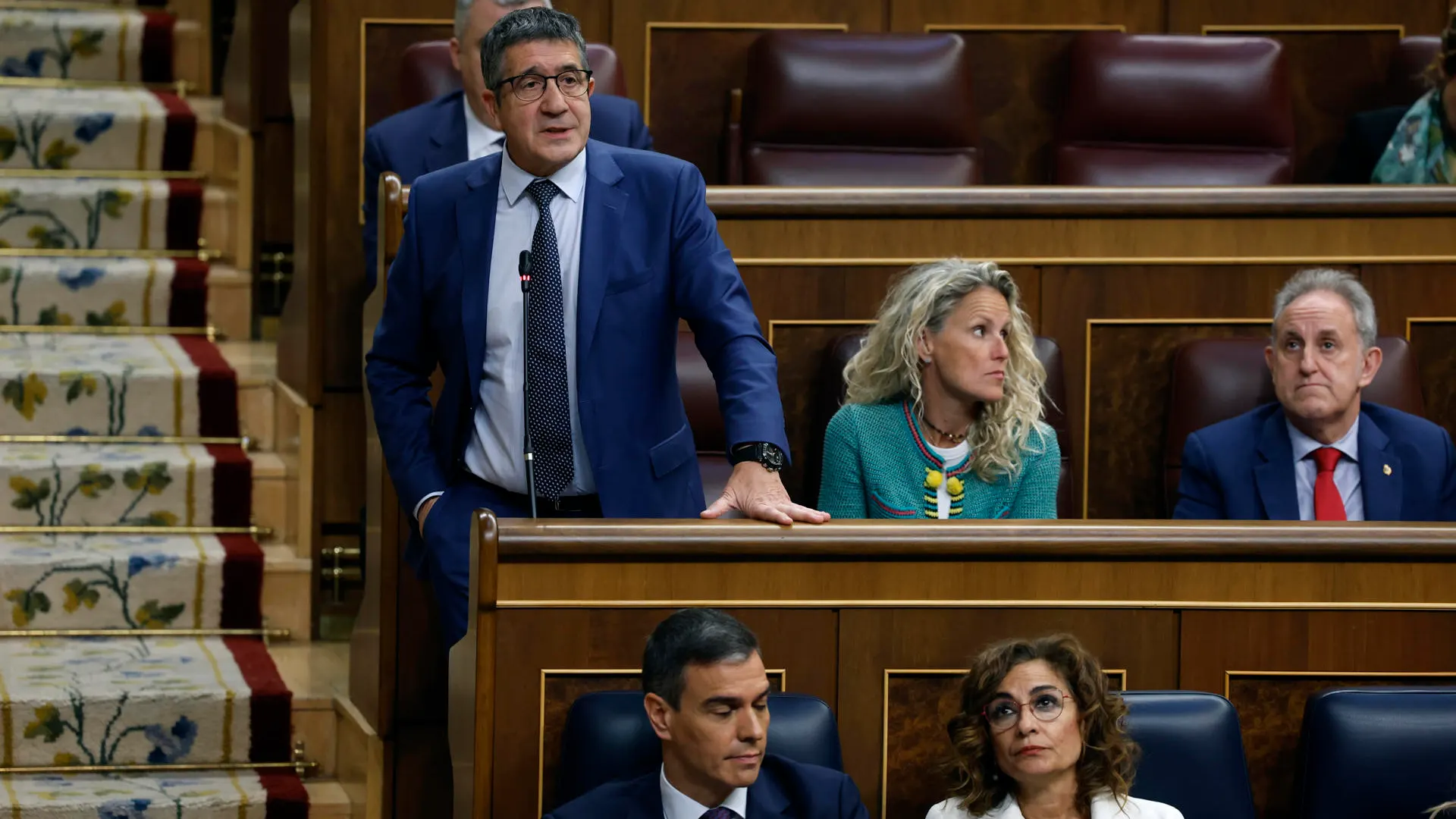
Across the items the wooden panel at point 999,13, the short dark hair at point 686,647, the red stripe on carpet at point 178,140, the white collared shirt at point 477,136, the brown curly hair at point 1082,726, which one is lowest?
the brown curly hair at point 1082,726

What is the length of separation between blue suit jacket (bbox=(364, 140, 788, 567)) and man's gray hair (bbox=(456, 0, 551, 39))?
0.44 metres

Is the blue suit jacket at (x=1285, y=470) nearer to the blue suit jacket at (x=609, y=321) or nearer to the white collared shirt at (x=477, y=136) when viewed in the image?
the blue suit jacket at (x=609, y=321)

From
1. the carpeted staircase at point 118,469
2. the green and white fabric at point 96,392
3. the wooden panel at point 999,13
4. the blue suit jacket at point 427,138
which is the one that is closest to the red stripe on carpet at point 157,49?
the carpeted staircase at point 118,469

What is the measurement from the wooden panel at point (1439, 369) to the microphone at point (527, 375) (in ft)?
3.17

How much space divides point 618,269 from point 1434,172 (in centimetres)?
109

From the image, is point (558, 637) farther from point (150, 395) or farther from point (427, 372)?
point (150, 395)

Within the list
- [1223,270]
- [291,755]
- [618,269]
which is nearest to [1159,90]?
[1223,270]

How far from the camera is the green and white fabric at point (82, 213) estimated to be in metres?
2.40

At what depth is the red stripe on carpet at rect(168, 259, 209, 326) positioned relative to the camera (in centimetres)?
240

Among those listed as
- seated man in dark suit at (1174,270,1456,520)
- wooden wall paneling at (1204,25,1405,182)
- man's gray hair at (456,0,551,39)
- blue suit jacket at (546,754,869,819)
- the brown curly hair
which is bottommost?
blue suit jacket at (546,754,869,819)

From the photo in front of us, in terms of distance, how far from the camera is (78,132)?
2.49 metres

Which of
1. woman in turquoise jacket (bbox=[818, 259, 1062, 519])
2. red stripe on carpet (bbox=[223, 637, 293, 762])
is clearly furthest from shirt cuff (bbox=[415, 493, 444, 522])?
red stripe on carpet (bbox=[223, 637, 293, 762])

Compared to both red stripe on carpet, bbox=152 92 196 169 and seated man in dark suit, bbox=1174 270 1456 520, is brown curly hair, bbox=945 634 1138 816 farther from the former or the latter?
red stripe on carpet, bbox=152 92 196 169

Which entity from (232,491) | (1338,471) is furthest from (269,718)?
(1338,471)
